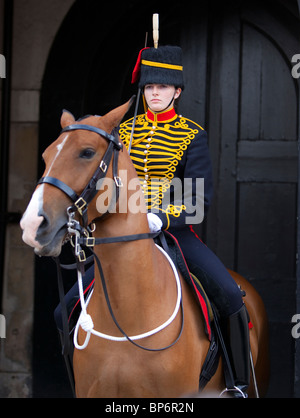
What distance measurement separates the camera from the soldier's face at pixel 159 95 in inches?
131

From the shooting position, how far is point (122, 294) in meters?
2.75

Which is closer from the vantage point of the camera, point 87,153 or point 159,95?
point 87,153

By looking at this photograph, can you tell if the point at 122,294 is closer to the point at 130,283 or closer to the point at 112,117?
the point at 130,283

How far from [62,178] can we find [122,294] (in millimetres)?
593

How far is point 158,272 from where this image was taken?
9.42ft

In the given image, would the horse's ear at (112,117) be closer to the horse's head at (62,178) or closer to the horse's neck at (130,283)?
the horse's head at (62,178)

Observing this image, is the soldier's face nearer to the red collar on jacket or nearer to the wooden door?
the red collar on jacket

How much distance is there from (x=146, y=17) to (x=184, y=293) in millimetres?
2956

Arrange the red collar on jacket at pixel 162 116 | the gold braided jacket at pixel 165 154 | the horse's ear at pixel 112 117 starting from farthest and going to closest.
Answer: the red collar on jacket at pixel 162 116 → the gold braided jacket at pixel 165 154 → the horse's ear at pixel 112 117

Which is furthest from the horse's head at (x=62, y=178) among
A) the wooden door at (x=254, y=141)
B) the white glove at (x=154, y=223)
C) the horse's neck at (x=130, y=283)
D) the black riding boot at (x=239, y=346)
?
the wooden door at (x=254, y=141)

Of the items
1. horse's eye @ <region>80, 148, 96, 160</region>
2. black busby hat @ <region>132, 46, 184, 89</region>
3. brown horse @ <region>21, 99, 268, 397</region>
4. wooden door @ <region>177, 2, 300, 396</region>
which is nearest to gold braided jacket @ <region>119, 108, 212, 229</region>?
black busby hat @ <region>132, 46, 184, 89</region>

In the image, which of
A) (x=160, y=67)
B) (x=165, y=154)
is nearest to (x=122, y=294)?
(x=165, y=154)

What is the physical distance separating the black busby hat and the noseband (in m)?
0.72

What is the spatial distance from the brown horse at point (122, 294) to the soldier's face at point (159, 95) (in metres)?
0.64
